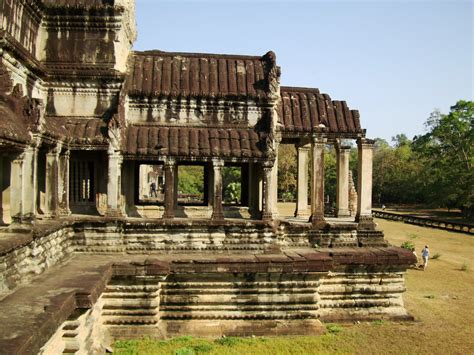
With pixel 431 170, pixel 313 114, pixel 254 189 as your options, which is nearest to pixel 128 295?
pixel 254 189

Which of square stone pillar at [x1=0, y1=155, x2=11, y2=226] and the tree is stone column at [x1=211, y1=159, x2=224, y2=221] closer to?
square stone pillar at [x1=0, y1=155, x2=11, y2=226]

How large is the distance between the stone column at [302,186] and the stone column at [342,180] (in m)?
0.89

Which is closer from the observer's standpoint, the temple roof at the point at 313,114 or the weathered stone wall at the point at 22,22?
the weathered stone wall at the point at 22,22

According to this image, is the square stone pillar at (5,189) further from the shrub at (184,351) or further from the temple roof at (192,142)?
the shrub at (184,351)

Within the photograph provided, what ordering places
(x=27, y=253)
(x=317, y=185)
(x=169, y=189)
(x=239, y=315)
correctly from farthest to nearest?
1. (x=317, y=185)
2. (x=169, y=189)
3. (x=239, y=315)
4. (x=27, y=253)

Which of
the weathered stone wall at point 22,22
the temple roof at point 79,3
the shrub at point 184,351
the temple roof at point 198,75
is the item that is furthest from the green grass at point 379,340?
the temple roof at point 79,3

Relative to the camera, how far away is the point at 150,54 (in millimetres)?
10992

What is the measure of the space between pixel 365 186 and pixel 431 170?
40.0 metres

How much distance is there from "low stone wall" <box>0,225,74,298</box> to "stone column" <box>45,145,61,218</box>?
0.39 m

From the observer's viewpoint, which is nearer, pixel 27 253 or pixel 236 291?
pixel 27 253

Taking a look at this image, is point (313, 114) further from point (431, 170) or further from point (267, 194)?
point (431, 170)

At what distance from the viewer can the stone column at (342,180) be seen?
12320mm

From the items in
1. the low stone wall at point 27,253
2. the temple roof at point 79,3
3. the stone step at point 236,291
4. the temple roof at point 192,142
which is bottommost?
the stone step at point 236,291

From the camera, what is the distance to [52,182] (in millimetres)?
8680
